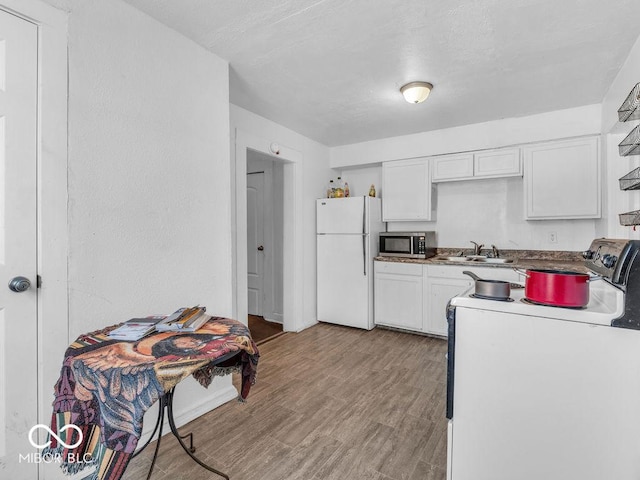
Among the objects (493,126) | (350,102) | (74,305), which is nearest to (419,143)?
(493,126)

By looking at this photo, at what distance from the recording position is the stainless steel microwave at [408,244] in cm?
384

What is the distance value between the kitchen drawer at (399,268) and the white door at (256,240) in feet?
5.63

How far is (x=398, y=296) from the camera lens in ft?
12.7

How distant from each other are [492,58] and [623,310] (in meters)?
1.96

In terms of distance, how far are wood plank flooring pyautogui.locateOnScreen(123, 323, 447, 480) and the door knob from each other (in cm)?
105

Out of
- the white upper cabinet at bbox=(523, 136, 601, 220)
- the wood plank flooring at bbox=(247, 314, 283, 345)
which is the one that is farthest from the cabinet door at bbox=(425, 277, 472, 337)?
the wood plank flooring at bbox=(247, 314, 283, 345)

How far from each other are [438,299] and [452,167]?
157 cm

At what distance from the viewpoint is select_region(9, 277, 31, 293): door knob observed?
4.53 ft

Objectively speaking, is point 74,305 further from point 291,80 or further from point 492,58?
point 492,58

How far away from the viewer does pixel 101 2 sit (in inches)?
65.3

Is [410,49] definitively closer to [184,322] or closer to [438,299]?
[184,322]

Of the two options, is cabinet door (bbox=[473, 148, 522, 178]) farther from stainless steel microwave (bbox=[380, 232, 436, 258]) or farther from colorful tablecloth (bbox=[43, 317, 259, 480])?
colorful tablecloth (bbox=[43, 317, 259, 480])

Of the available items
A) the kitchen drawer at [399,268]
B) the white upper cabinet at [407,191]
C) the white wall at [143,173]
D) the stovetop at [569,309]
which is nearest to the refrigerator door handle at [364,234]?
the kitchen drawer at [399,268]

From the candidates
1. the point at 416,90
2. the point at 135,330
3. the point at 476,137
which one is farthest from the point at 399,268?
the point at 135,330
